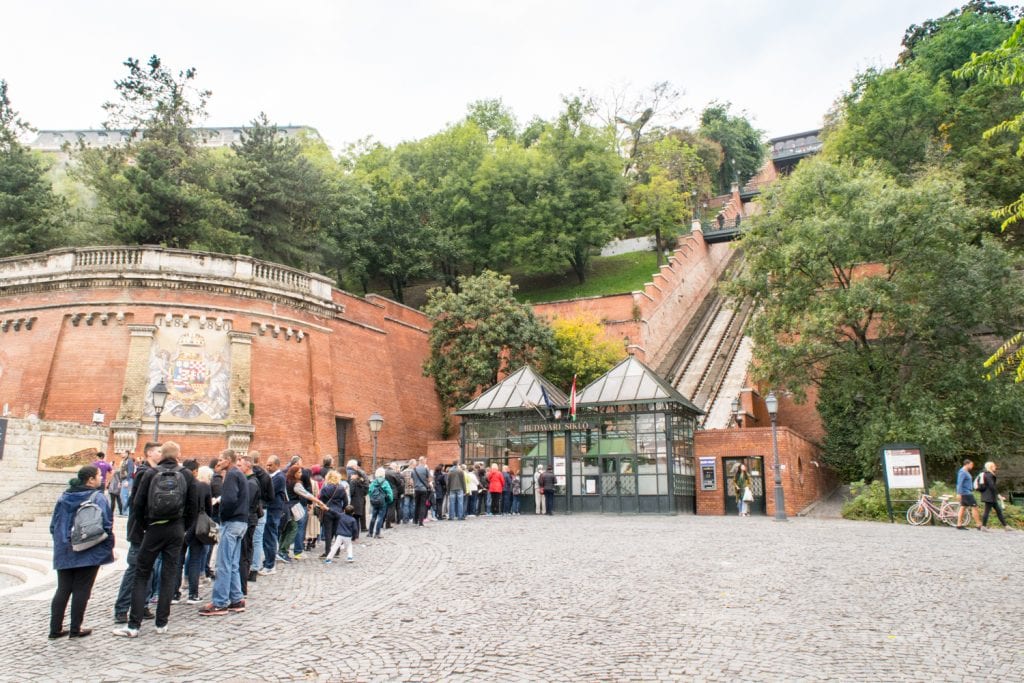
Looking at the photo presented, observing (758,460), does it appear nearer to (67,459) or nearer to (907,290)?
(907,290)

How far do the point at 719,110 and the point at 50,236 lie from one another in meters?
62.0

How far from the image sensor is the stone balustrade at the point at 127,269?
88.9ft

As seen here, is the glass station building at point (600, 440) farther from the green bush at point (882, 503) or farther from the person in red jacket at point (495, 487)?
the green bush at point (882, 503)

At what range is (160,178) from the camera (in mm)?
32969

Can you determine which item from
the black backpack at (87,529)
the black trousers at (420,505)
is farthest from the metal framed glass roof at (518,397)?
the black backpack at (87,529)

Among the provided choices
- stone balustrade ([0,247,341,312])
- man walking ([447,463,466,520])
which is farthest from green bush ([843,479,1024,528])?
stone balustrade ([0,247,341,312])

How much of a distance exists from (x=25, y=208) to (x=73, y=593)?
33.5m

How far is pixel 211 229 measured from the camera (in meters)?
33.5

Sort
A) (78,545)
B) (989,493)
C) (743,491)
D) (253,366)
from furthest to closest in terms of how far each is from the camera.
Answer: (253,366)
(743,491)
(989,493)
(78,545)

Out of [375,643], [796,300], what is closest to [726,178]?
[796,300]

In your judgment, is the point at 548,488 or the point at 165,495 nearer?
the point at 165,495

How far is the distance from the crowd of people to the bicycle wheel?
Result: 14.0 m

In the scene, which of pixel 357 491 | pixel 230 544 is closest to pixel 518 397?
pixel 357 491

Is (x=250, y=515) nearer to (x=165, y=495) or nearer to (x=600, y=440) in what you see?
(x=165, y=495)
